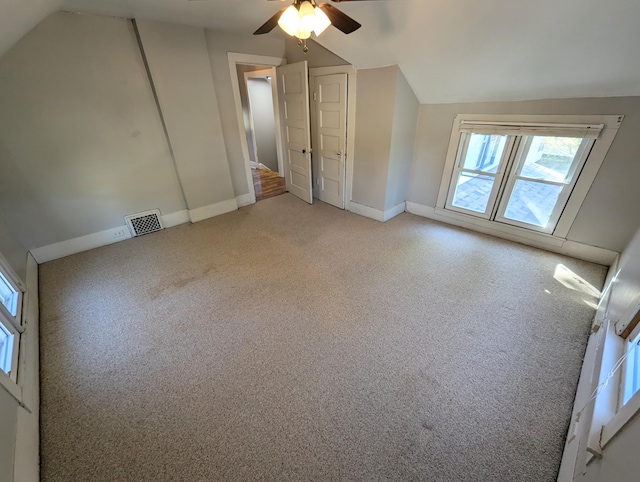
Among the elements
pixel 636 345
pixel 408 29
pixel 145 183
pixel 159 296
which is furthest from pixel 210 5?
pixel 636 345

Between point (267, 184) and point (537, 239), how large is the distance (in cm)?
429

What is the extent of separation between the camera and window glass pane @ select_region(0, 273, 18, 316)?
1.82 m

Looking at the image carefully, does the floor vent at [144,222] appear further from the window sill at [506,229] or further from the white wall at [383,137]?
the window sill at [506,229]

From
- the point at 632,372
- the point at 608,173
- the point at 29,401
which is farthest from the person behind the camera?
the point at 608,173

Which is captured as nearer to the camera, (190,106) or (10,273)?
(10,273)

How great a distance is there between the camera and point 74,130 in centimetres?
265

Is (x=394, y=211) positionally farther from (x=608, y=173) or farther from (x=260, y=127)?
(x=260, y=127)

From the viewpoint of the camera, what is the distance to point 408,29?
2293 mm

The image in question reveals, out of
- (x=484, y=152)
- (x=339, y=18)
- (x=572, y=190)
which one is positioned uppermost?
(x=339, y=18)

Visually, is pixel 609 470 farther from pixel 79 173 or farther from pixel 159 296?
pixel 79 173

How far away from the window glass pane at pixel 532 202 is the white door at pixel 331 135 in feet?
7.06

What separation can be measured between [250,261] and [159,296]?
34.8 inches

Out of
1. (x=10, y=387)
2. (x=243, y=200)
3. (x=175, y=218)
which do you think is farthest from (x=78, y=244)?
(x=10, y=387)

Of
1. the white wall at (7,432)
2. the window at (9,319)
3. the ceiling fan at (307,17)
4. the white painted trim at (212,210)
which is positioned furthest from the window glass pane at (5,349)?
the ceiling fan at (307,17)
